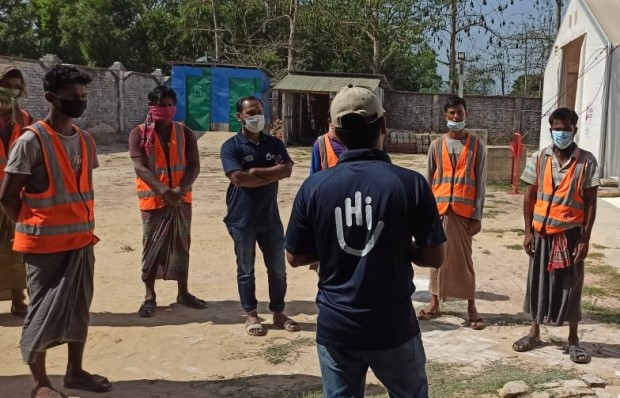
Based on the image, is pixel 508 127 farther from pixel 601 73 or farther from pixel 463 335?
pixel 463 335

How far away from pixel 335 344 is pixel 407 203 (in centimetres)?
58

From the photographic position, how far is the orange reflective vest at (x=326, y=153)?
16.3ft

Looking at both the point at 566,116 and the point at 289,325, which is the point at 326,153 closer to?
the point at 289,325

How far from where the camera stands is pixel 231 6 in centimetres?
3017

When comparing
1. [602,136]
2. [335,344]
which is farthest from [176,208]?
[602,136]

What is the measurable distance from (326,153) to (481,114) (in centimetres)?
2290

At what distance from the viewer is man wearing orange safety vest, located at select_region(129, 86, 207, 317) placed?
5.02m

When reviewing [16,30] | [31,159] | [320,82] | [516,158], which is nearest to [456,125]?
[31,159]

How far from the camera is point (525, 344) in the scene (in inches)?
174

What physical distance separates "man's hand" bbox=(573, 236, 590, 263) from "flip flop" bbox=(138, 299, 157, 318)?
3344 millimetres

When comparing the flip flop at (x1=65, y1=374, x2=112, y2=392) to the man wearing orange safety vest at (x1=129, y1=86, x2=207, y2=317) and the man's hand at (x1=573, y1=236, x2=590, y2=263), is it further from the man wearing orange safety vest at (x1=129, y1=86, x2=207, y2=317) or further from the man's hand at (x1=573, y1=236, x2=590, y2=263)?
the man's hand at (x1=573, y1=236, x2=590, y2=263)

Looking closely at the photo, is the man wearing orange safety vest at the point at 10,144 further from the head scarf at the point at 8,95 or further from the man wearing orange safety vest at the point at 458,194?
the man wearing orange safety vest at the point at 458,194

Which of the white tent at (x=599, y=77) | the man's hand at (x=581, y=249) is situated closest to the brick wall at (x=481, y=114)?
the white tent at (x=599, y=77)

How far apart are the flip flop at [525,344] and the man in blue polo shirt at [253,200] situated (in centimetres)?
166
